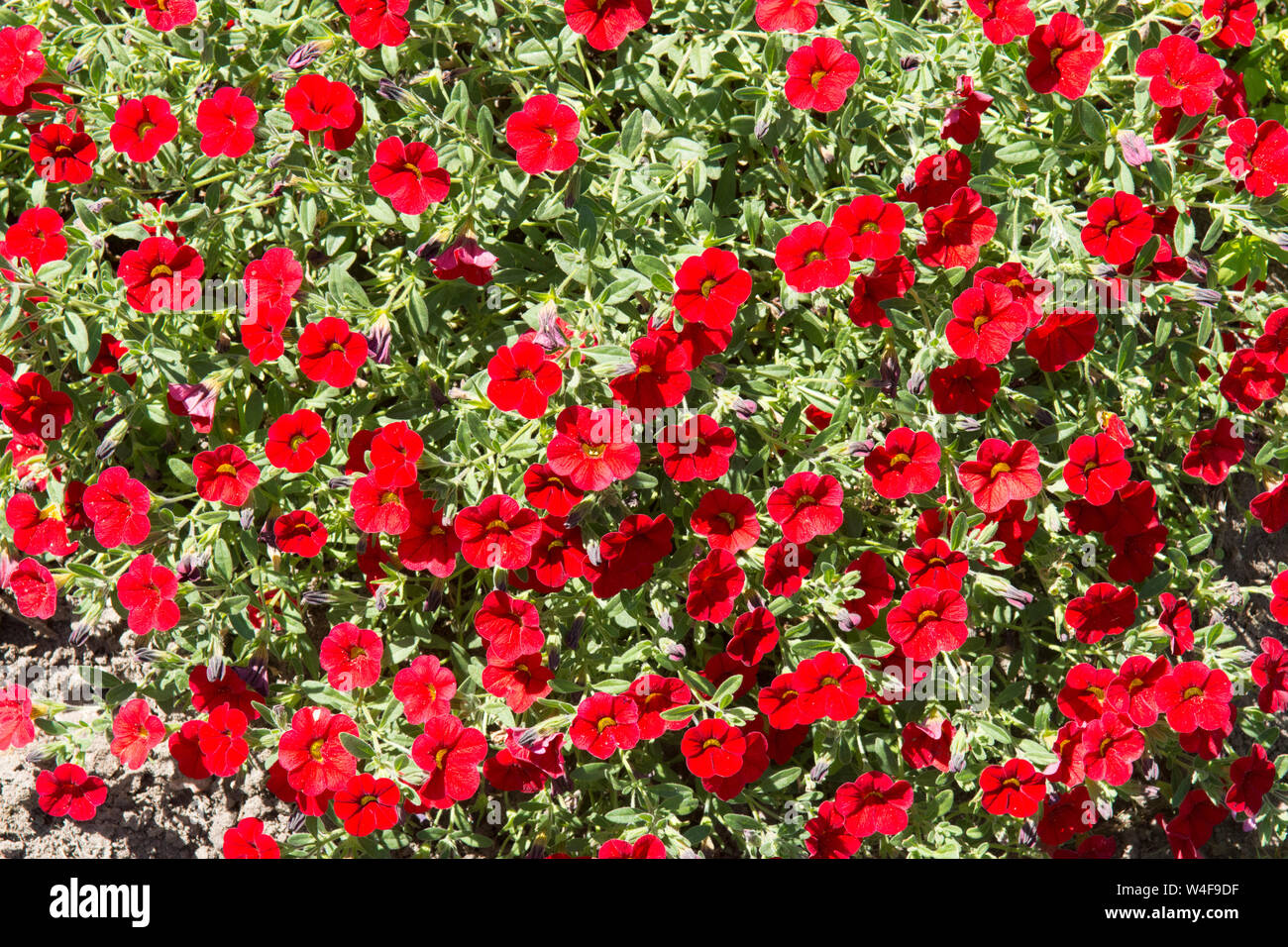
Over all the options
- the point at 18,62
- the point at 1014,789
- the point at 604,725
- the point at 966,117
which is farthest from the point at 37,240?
the point at 1014,789

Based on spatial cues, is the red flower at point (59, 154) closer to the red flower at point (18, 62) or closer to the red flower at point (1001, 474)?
the red flower at point (18, 62)

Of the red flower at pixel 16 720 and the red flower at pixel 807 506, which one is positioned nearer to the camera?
the red flower at pixel 807 506

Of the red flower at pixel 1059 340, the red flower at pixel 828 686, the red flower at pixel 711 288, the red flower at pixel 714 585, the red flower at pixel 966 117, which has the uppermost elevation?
the red flower at pixel 966 117

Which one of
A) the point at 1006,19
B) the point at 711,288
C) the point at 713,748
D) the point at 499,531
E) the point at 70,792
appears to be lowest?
the point at 70,792

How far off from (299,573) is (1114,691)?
229cm

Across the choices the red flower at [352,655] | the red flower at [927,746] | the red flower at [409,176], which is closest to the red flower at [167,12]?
the red flower at [409,176]

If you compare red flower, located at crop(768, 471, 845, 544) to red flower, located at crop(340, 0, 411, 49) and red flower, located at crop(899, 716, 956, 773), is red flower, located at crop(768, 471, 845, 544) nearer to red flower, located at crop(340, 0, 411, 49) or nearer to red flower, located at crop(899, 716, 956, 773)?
red flower, located at crop(899, 716, 956, 773)

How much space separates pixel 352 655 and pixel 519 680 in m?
0.47

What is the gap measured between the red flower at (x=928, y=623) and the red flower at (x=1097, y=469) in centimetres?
44

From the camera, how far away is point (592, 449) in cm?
232

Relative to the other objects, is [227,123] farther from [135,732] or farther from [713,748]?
[713,748]

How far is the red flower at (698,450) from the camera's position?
7.94ft

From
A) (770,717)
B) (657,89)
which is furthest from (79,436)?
(770,717)

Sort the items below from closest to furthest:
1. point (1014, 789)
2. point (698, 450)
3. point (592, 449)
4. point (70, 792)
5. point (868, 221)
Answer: point (592, 449) < point (698, 450) < point (868, 221) < point (1014, 789) < point (70, 792)
